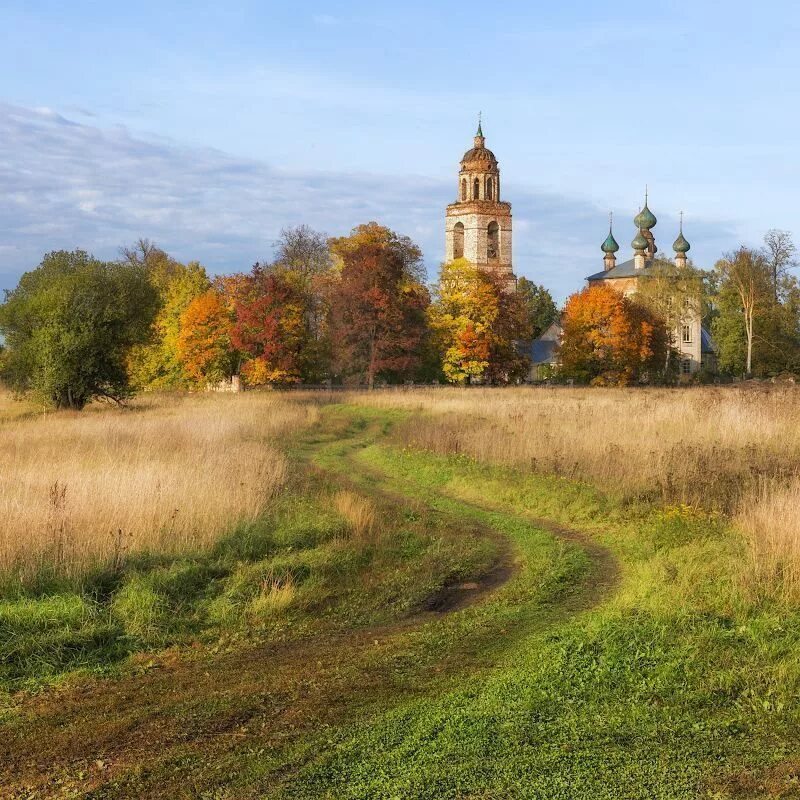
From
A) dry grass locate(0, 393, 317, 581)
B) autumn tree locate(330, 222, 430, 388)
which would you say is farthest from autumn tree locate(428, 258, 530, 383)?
dry grass locate(0, 393, 317, 581)

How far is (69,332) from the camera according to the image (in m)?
30.7

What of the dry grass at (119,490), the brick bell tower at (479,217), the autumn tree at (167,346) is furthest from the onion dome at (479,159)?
the dry grass at (119,490)

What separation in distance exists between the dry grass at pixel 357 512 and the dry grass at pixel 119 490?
41.1 inches

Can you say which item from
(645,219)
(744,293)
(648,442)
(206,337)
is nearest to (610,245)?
(645,219)

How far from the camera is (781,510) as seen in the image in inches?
370


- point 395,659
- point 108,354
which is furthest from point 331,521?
point 108,354

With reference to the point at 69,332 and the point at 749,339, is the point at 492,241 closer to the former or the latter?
the point at 749,339

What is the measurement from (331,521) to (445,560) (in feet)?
6.44

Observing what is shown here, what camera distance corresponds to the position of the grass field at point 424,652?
545 cm

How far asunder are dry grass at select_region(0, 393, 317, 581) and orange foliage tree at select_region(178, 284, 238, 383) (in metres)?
28.4

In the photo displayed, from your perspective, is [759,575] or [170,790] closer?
[170,790]

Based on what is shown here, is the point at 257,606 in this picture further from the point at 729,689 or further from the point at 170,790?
the point at 729,689

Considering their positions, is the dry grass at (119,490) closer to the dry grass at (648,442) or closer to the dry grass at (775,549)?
the dry grass at (648,442)

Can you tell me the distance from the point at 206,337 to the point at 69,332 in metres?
18.1
